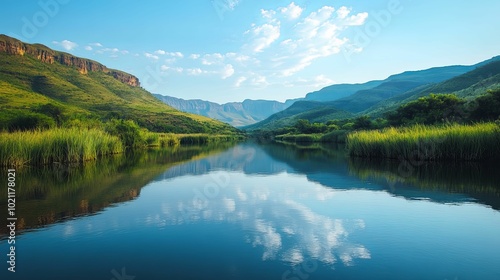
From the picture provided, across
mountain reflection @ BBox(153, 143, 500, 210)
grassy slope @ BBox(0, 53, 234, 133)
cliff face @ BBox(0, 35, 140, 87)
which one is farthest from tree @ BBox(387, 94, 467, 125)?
cliff face @ BBox(0, 35, 140, 87)

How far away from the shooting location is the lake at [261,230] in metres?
6.54

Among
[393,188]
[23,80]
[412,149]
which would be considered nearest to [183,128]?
[23,80]

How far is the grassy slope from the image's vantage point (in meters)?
101

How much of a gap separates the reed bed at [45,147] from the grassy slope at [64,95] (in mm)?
71648

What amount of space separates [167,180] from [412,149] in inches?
752

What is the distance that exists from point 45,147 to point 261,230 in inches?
906

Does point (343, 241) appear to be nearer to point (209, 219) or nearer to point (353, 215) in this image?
point (353, 215)

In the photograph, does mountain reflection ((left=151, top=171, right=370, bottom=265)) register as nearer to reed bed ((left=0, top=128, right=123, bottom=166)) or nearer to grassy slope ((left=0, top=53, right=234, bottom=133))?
reed bed ((left=0, top=128, right=123, bottom=166))

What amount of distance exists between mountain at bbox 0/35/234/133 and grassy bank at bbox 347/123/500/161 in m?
74.6

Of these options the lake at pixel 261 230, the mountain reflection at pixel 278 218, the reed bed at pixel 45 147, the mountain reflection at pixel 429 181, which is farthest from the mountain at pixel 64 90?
the mountain reflection at pixel 429 181

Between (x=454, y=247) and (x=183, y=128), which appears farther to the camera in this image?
(x=183, y=128)

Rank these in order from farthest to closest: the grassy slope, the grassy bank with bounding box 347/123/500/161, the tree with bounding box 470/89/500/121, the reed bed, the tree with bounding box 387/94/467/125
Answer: the grassy slope < the tree with bounding box 387/94/467/125 < the tree with bounding box 470/89/500/121 < the reed bed < the grassy bank with bounding box 347/123/500/161

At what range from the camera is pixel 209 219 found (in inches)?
412

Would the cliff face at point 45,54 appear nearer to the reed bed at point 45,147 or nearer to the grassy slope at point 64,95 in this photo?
the grassy slope at point 64,95
